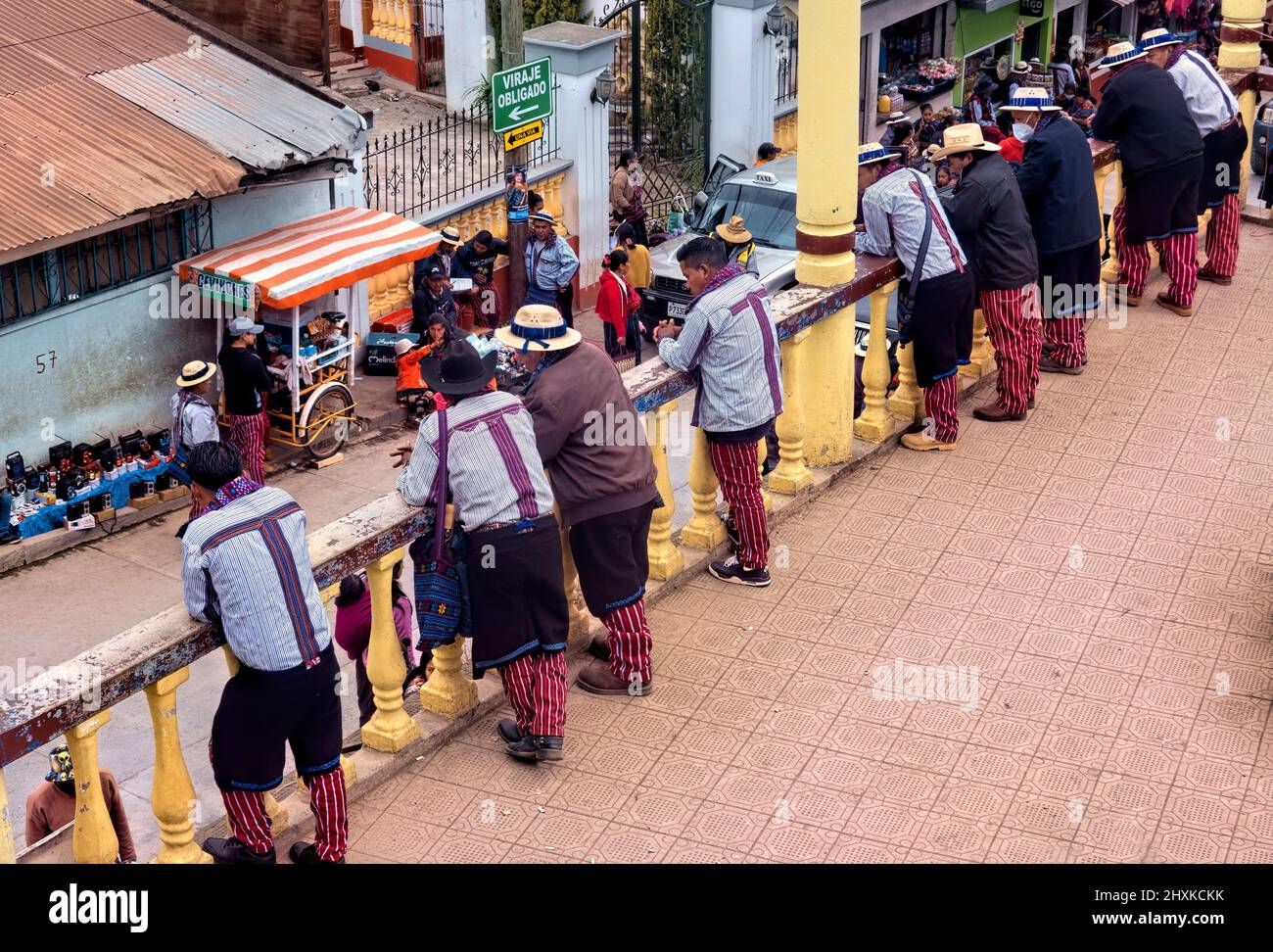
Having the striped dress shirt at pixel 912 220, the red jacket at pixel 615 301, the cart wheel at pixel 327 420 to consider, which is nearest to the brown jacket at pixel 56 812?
the striped dress shirt at pixel 912 220

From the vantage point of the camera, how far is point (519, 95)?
13.3 meters

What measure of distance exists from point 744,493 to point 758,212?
11.6m

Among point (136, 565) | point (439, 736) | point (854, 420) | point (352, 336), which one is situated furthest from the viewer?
point (352, 336)

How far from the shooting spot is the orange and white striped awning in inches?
542

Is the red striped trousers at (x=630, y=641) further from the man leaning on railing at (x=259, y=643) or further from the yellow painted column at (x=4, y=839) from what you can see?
the yellow painted column at (x=4, y=839)

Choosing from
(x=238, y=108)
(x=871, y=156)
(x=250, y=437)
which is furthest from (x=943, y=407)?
(x=238, y=108)

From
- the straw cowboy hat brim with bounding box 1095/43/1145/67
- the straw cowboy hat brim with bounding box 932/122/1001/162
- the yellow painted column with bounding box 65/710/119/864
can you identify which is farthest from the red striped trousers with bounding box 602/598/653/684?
the straw cowboy hat brim with bounding box 1095/43/1145/67

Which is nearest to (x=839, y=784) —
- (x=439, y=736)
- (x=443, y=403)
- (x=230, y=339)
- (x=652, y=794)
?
(x=652, y=794)

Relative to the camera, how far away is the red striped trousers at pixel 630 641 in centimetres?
602

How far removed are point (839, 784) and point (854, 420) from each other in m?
2.83

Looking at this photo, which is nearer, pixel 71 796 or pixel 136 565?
pixel 71 796

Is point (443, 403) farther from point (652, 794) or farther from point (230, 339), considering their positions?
point (230, 339)

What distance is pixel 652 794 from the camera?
5.57 meters

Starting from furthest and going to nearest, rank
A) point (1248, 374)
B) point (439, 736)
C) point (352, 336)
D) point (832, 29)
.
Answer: point (352, 336)
point (1248, 374)
point (832, 29)
point (439, 736)
